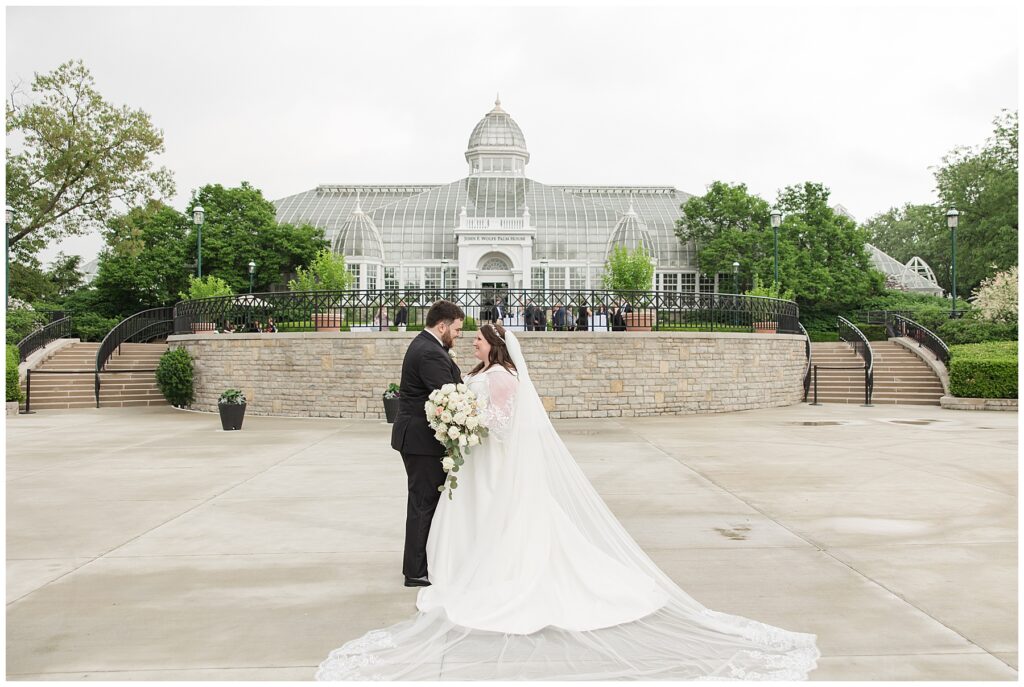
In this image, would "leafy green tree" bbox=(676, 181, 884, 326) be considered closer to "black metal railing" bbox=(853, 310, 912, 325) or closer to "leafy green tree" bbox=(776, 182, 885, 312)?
"leafy green tree" bbox=(776, 182, 885, 312)

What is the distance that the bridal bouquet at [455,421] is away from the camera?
218 inches

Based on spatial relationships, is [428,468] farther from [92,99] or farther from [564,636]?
[92,99]

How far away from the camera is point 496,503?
18.4 feet

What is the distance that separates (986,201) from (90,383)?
42.8m

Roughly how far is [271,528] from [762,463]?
7.45 metres

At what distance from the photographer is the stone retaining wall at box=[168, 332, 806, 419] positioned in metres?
20.0

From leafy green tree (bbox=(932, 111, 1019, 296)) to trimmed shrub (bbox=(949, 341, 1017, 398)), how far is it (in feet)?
66.8

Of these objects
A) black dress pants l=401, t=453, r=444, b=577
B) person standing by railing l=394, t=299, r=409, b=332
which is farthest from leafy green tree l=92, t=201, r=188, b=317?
black dress pants l=401, t=453, r=444, b=577

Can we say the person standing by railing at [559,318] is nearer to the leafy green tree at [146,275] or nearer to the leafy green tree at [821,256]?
the leafy green tree at [821,256]

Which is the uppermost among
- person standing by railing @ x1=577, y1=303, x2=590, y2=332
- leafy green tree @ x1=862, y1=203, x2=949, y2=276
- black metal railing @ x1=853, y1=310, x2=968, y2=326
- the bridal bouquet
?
leafy green tree @ x1=862, y1=203, x2=949, y2=276

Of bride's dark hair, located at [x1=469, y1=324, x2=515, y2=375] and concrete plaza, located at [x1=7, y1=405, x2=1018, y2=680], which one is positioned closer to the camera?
concrete plaza, located at [x1=7, y1=405, x2=1018, y2=680]

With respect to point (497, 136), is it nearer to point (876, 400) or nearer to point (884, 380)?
point (884, 380)

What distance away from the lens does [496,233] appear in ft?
146

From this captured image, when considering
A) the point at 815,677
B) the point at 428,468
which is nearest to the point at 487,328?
the point at 428,468
